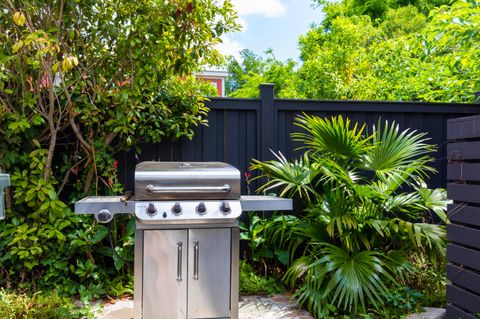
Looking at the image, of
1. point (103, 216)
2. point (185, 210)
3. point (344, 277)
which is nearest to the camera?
point (103, 216)

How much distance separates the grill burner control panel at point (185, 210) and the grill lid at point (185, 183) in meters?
0.04

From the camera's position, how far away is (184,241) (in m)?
2.63

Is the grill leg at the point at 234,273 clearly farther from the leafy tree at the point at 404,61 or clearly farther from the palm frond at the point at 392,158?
the leafy tree at the point at 404,61

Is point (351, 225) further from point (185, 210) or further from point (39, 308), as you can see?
point (39, 308)

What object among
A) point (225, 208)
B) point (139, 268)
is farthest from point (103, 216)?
point (225, 208)

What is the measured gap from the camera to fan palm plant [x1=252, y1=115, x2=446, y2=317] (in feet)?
9.93

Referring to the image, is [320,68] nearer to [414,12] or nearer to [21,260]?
[414,12]

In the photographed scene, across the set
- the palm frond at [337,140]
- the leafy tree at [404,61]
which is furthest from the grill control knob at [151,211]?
the leafy tree at [404,61]

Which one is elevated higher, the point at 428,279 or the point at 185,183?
the point at 185,183

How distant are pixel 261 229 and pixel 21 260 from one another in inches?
81.0

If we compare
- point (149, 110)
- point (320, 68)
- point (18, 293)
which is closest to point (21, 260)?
point (18, 293)

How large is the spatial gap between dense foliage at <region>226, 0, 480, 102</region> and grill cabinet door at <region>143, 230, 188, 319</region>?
12.9ft

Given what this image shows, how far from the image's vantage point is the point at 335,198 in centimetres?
341

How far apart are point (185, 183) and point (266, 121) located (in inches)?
63.9
